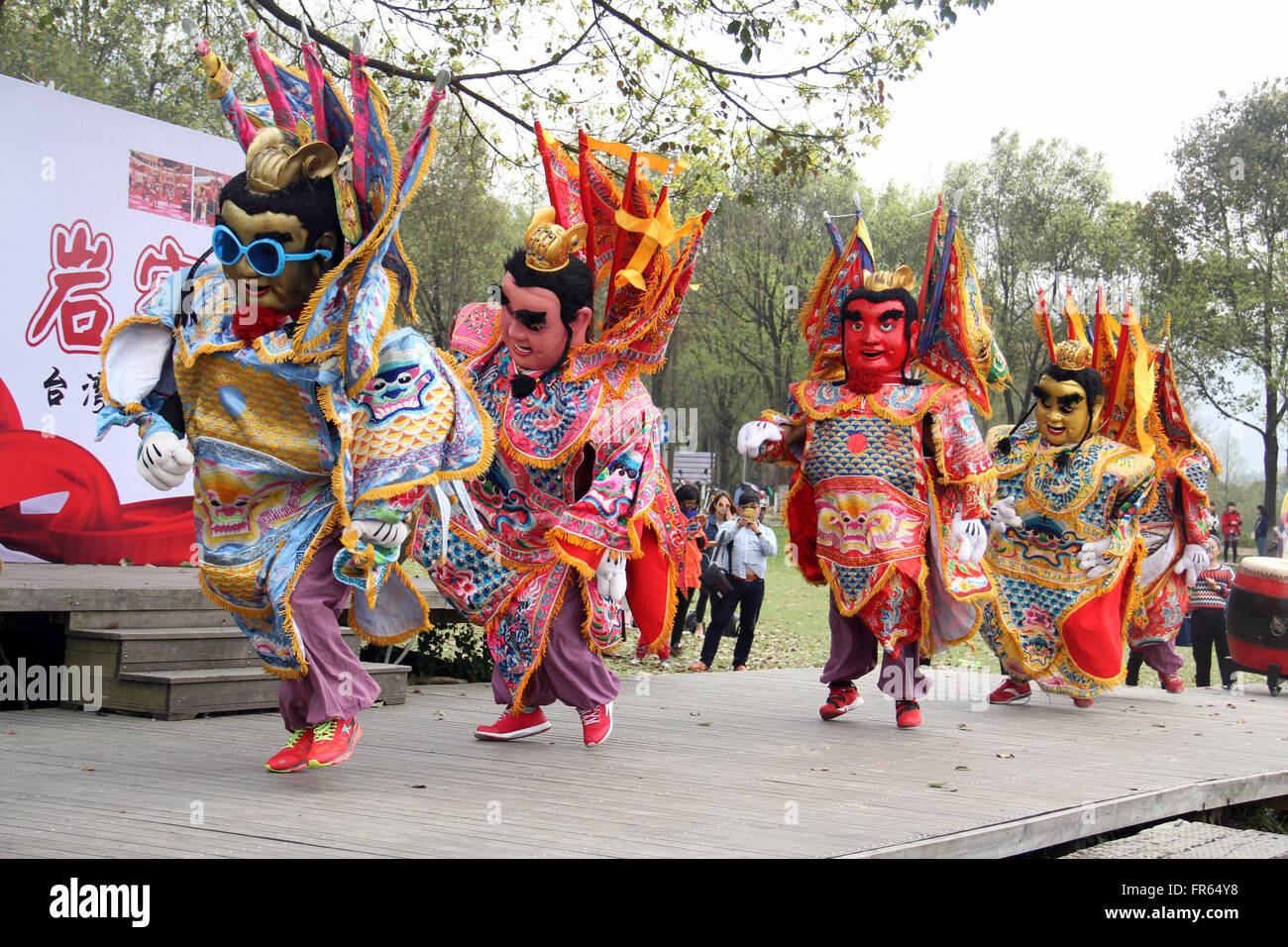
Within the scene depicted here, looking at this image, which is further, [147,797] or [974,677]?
[974,677]

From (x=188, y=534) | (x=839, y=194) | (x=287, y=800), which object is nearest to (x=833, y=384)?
(x=287, y=800)

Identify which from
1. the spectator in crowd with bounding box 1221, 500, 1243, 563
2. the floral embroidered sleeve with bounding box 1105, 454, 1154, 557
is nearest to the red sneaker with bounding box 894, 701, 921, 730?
the floral embroidered sleeve with bounding box 1105, 454, 1154, 557

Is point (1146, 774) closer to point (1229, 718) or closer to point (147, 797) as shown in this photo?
point (1229, 718)

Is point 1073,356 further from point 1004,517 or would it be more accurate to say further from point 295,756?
point 295,756

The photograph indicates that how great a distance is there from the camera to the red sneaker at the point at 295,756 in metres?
4.28

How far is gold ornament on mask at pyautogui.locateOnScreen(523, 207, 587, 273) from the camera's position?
5383mm

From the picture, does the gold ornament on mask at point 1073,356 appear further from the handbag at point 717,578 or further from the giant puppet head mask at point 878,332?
the handbag at point 717,578

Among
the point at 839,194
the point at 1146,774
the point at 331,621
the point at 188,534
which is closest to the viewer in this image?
the point at 331,621

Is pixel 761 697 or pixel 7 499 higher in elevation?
pixel 7 499

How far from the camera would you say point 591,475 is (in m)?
5.46

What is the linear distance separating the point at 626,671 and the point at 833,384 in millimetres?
3707

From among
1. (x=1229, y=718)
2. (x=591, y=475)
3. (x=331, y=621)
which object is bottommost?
(x=1229, y=718)

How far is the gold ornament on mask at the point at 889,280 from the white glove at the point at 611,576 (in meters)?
2.13

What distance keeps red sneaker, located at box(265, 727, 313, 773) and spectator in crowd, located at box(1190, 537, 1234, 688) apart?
775 cm
